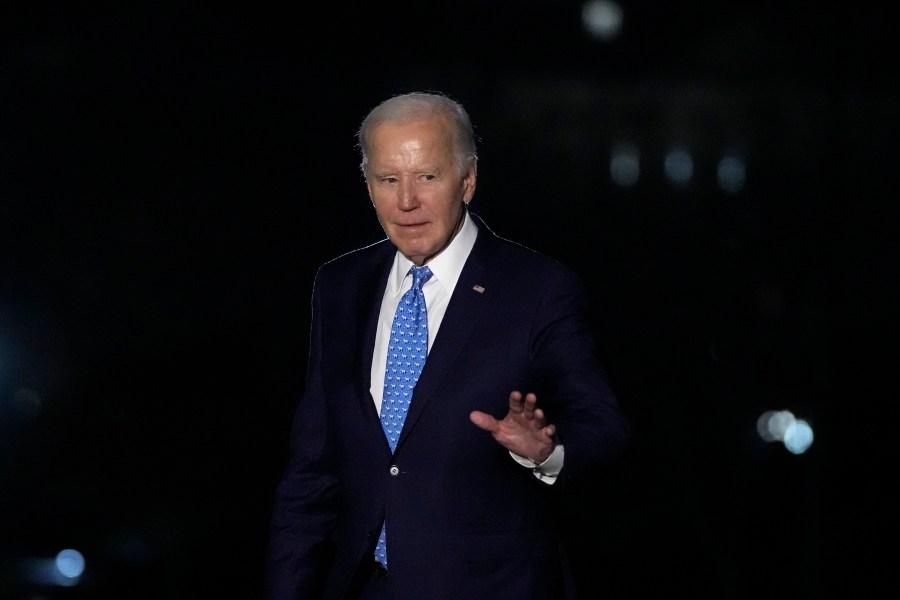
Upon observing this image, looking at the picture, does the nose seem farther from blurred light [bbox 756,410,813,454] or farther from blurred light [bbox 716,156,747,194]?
blurred light [bbox 756,410,813,454]

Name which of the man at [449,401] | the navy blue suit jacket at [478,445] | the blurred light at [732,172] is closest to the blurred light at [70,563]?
the man at [449,401]

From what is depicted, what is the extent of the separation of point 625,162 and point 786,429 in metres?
1.07

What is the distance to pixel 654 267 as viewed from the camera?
421 centimetres

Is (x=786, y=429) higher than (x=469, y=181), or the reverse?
(x=469, y=181)

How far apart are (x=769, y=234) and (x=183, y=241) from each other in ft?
6.28

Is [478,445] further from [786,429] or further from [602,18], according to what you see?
[786,429]

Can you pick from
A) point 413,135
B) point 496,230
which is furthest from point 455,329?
point 496,230

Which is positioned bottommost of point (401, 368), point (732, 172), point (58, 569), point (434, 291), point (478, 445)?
point (58, 569)

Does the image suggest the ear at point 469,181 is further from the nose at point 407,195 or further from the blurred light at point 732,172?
the blurred light at point 732,172

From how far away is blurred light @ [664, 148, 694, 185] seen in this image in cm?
417

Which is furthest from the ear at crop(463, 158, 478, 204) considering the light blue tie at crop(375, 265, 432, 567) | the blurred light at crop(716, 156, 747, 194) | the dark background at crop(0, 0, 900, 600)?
the blurred light at crop(716, 156, 747, 194)

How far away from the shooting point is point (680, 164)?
419cm

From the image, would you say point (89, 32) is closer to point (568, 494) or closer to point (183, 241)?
point (183, 241)

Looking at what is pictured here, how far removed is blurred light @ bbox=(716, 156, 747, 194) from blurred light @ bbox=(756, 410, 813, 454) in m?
0.78
